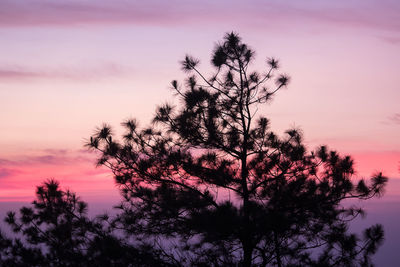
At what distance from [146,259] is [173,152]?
7.50ft

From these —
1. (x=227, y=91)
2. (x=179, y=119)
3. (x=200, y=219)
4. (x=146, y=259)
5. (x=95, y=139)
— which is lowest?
(x=146, y=259)

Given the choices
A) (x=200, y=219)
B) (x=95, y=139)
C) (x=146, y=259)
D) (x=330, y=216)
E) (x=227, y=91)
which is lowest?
(x=146, y=259)

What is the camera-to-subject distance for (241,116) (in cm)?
980

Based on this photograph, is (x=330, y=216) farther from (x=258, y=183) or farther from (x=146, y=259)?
(x=146, y=259)

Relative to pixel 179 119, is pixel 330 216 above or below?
below

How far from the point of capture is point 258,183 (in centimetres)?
939

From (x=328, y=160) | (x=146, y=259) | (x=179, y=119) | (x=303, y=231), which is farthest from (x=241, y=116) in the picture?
(x=146, y=259)

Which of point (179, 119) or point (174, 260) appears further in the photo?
point (179, 119)

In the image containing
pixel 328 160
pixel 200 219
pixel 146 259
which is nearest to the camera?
pixel 200 219

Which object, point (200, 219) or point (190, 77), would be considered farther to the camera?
point (190, 77)

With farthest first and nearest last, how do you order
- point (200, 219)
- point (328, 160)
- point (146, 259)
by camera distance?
point (328, 160) → point (146, 259) → point (200, 219)

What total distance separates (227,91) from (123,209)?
11.4 ft

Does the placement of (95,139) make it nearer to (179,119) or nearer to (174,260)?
(179,119)

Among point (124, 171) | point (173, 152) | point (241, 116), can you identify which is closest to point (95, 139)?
point (124, 171)
